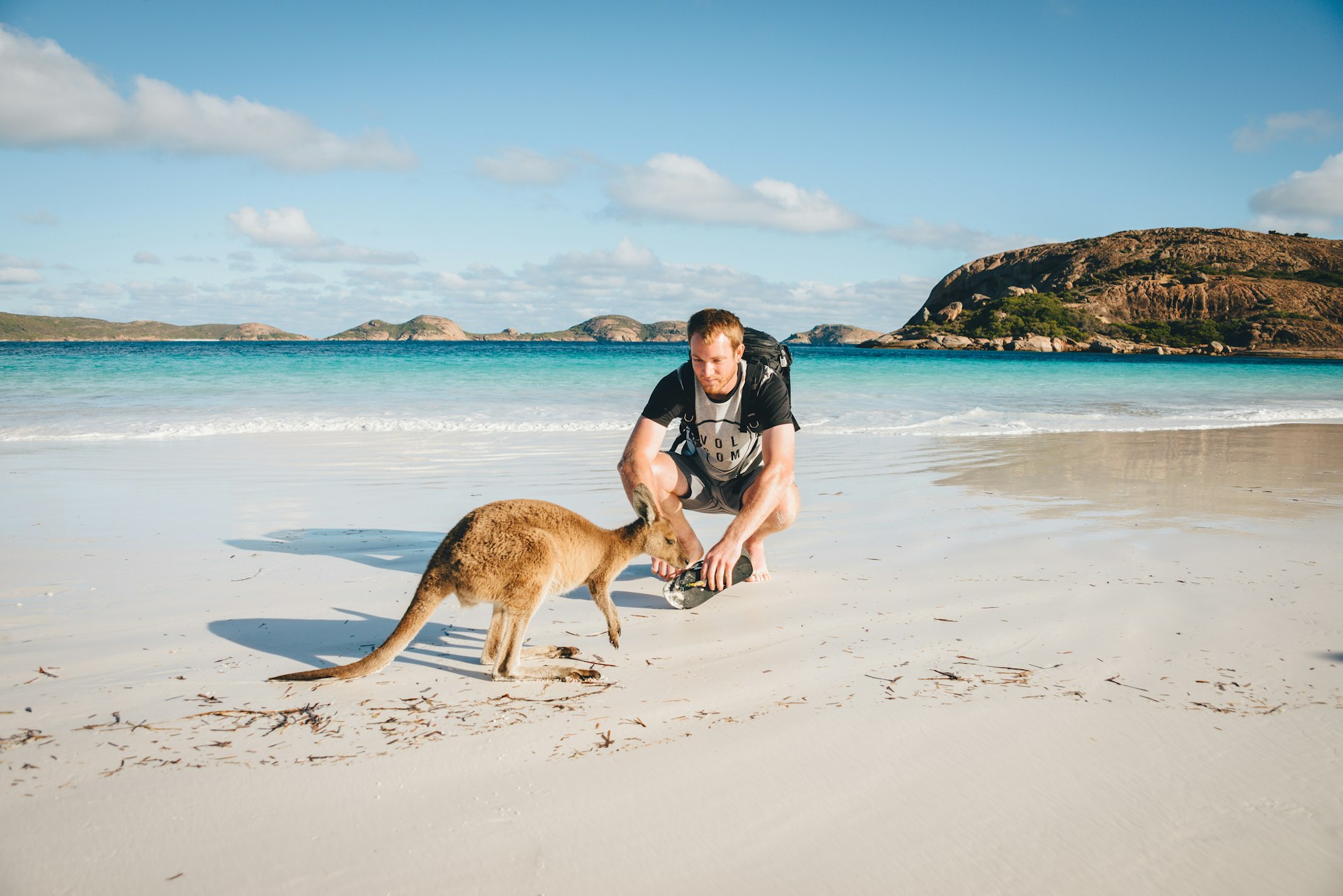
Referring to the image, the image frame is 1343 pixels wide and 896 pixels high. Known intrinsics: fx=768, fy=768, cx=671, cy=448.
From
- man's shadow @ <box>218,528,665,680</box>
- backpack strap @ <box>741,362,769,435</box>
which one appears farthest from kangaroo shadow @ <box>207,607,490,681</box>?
backpack strap @ <box>741,362,769,435</box>

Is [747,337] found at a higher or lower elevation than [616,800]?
higher

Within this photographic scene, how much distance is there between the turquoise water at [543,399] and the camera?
12.7 metres

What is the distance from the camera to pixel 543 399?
18.0m

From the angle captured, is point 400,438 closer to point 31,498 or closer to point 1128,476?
point 31,498

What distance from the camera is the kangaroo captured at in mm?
2979

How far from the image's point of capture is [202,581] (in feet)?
14.3

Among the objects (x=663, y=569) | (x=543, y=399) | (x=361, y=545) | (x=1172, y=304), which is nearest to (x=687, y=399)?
(x=663, y=569)

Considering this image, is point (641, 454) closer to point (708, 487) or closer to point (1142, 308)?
point (708, 487)

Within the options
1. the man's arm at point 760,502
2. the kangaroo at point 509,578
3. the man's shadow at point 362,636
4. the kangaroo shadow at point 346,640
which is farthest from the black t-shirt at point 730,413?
the kangaroo shadow at point 346,640

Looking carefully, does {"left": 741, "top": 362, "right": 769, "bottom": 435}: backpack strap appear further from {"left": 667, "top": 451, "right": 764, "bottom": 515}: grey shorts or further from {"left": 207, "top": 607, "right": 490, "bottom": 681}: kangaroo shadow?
{"left": 207, "top": 607, "right": 490, "bottom": 681}: kangaroo shadow

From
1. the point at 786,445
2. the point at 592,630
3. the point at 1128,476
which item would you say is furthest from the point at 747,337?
the point at 1128,476

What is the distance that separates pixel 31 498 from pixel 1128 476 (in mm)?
10182

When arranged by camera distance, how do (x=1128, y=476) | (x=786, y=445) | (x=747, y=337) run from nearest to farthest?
1. (x=786, y=445)
2. (x=747, y=337)
3. (x=1128, y=476)

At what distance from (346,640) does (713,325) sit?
7.85ft
